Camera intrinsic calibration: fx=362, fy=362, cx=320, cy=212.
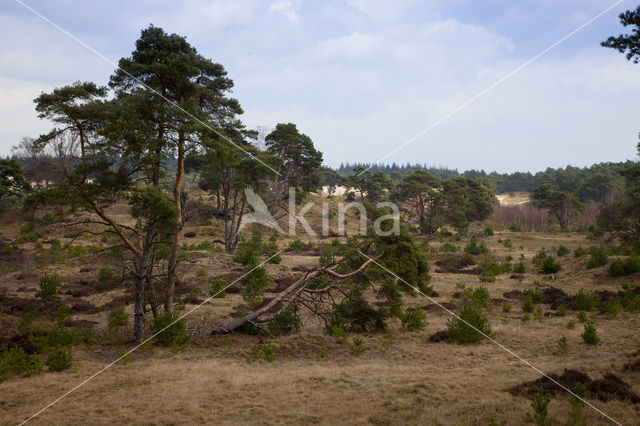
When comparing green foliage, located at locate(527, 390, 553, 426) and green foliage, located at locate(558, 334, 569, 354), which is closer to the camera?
green foliage, located at locate(527, 390, 553, 426)

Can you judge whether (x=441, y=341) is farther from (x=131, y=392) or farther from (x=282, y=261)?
(x=282, y=261)

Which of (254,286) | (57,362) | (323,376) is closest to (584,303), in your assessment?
(323,376)

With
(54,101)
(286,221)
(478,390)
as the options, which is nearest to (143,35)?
(54,101)

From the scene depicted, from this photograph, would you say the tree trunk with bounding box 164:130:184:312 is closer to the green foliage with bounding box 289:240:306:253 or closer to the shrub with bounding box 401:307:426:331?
the shrub with bounding box 401:307:426:331

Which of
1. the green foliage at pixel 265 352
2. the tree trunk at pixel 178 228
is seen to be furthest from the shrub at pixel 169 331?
the green foliage at pixel 265 352

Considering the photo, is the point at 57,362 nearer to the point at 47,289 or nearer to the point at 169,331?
the point at 169,331

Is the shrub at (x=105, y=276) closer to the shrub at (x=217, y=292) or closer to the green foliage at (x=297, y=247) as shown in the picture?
the shrub at (x=217, y=292)

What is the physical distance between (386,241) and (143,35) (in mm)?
10096

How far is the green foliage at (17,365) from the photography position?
Answer: 27.2 feet

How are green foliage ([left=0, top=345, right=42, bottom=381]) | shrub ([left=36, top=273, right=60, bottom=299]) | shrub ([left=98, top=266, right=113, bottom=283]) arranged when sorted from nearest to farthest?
green foliage ([left=0, top=345, right=42, bottom=381]) < shrub ([left=36, top=273, right=60, bottom=299]) < shrub ([left=98, top=266, right=113, bottom=283])

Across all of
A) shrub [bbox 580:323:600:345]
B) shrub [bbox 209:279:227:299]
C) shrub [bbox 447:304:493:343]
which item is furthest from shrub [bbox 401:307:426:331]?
shrub [bbox 209:279:227:299]

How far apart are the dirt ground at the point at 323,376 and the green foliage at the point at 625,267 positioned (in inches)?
188

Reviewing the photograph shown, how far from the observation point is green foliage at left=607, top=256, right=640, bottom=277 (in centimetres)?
1631

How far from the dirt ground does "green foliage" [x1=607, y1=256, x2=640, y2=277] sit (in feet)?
15.6
